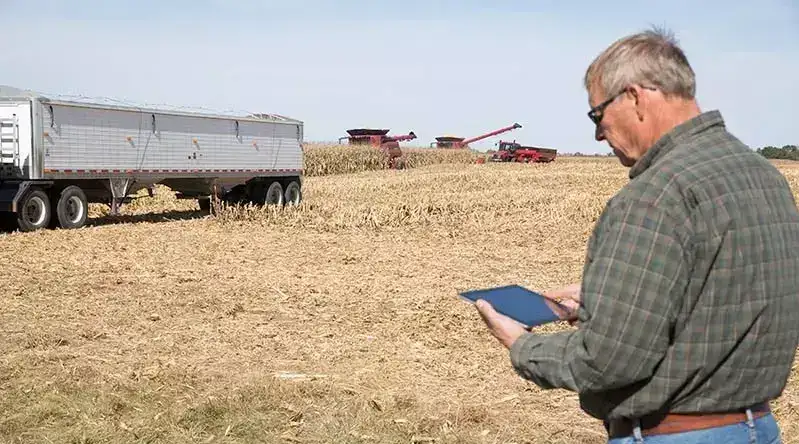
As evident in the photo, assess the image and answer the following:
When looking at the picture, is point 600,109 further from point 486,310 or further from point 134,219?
point 134,219

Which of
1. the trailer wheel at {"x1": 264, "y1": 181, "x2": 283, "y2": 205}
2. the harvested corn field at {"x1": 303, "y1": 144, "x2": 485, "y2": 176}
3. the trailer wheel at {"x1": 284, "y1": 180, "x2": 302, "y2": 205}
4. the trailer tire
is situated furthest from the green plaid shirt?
the harvested corn field at {"x1": 303, "y1": 144, "x2": 485, "y2": 176}

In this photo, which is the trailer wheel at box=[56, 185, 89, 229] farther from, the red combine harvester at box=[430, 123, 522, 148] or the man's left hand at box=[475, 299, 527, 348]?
the red combine harvester at box=[430, 123, 522, 148]

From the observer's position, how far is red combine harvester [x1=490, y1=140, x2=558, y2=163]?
1982 inches

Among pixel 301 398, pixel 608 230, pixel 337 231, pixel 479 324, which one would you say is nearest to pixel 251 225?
pixel 337 231

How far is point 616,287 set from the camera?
2049mm

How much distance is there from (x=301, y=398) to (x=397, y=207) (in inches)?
505

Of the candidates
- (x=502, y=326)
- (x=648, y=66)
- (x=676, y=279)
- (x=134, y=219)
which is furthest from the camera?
(x=134, y=219)

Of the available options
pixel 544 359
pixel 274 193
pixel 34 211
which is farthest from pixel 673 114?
pixel 274 193

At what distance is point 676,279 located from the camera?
202 cm

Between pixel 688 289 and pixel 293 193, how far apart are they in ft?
74.7

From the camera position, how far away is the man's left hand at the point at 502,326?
2395 millimetres

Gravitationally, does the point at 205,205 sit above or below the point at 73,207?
below

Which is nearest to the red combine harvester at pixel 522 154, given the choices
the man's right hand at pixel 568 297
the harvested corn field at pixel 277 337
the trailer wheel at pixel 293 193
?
the trailer wheel at pixel 293 193

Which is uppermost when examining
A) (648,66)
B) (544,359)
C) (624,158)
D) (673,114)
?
(648,66)
